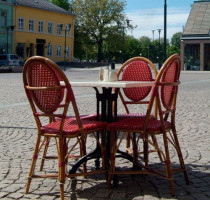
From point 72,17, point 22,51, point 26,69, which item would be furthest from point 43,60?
point 72,17

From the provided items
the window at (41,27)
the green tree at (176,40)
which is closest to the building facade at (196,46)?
the window at (41,27)

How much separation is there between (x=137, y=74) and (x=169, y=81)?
0.98m

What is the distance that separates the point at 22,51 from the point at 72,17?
37.4ft

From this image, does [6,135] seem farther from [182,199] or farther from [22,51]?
[22,51]

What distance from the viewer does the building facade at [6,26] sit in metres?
54.4

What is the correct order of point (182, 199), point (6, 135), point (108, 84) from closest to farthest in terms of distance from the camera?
point (182, 199)
point (108, 84)
point (6, 135)

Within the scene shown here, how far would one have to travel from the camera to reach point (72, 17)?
65.2 metres

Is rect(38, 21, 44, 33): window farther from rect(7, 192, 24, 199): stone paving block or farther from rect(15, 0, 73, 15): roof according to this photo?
rect(7, 192, 24, 199): stone paving block

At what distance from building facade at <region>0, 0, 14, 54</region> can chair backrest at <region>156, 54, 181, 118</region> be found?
2013 inches

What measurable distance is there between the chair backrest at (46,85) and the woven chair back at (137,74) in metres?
1.41

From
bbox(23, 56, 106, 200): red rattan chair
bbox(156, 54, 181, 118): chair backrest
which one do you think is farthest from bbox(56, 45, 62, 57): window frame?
bbox(23, 56, 106, 200): red rattan chair

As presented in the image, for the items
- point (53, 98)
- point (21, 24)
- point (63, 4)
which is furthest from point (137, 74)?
point (63, 4)

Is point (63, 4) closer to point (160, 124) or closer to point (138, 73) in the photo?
point (138, 73)

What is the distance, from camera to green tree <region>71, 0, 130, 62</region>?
71.8m
